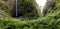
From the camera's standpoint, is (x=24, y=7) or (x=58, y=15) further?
(x=24, y=7)

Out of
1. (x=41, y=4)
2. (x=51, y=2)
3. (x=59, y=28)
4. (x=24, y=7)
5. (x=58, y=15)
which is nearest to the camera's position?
(x=59, y=28)

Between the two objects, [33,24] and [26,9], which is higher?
[33,24]

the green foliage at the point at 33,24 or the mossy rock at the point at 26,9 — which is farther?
the mossy rock at the point at 26,9

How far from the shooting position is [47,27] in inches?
179

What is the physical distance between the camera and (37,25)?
454cm

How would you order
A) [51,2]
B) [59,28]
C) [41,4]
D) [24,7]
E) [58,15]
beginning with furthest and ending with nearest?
1. [41,4]
2. [24,7]
3. [51,2]
4. [58,15]
5. [59,28]

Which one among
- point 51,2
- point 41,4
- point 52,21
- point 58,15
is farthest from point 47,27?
point 41,4

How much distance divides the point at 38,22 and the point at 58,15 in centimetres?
66

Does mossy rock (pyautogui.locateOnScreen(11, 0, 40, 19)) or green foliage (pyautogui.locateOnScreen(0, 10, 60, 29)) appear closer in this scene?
green foliage (pyautogui.locateOnScreen(0, 10, 60, 29))

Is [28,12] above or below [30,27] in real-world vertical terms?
below

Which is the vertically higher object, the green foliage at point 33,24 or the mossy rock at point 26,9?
the green foliage at point 33,24

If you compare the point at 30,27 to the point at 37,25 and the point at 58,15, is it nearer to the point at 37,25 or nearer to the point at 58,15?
the point at 37,25

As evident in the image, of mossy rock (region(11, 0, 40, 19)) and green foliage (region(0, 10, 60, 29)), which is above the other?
green foliage (region(0, 10, 60, 29))

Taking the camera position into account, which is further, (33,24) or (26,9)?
(26,9)
